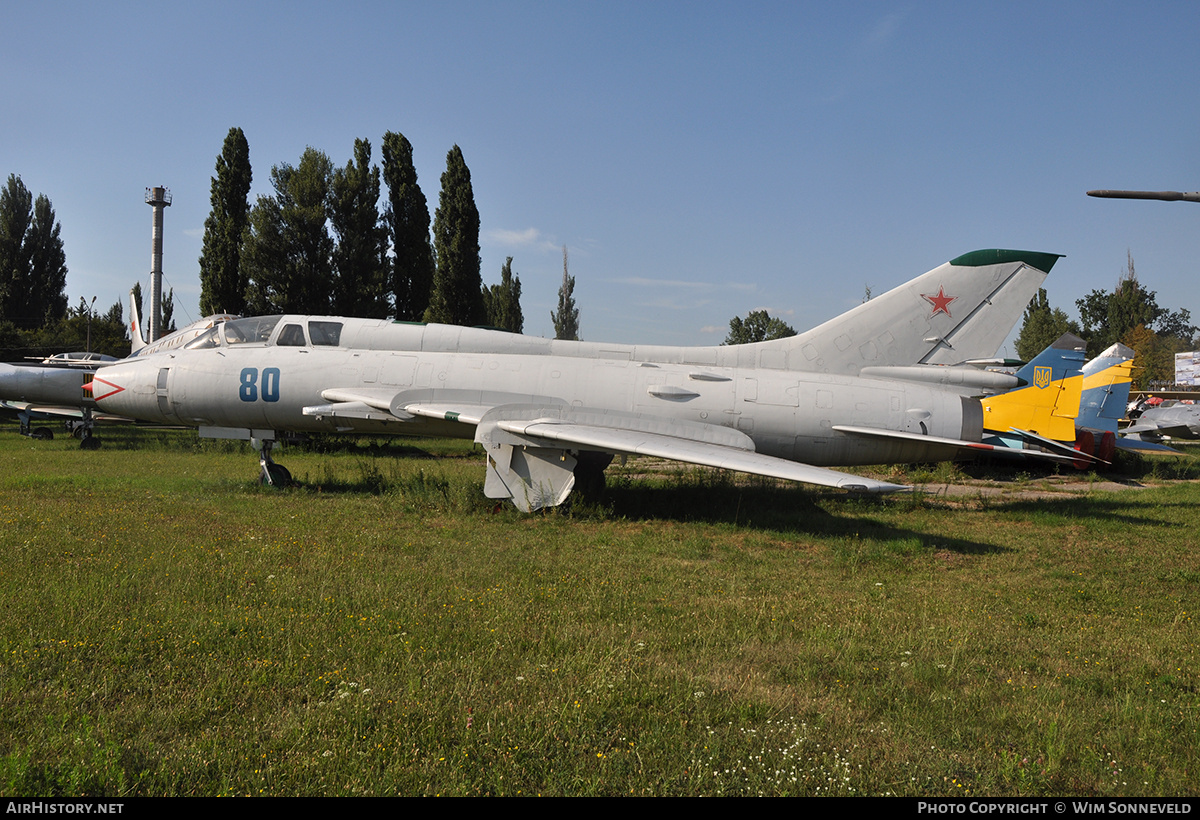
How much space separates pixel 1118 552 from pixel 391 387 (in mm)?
10915

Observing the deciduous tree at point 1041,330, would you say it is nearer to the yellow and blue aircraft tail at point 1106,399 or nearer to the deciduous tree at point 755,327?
the deciduous tree at point 755,327

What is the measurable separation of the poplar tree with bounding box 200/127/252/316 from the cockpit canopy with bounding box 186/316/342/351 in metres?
23.5

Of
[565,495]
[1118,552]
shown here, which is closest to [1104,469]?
[1118,552]

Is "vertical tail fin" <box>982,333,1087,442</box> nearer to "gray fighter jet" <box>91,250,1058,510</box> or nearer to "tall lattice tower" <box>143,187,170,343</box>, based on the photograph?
"gray fighter jet" <box>91,250,1058,510</box>

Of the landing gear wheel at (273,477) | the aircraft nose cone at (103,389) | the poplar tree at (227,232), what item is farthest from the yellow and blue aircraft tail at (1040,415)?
the poplar tree at (227,232)

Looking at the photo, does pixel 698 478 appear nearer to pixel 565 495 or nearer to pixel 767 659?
pixel 565 495

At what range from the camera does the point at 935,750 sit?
3.68 m

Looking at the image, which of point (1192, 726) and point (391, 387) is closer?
point (1192, 726)

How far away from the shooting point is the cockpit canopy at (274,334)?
12.5 metres

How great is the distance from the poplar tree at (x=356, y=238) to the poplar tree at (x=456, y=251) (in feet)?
9.73

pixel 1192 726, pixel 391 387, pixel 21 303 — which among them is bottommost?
pixel 1192 726

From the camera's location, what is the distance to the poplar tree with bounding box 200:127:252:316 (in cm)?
3356

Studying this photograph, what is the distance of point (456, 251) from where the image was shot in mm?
34875

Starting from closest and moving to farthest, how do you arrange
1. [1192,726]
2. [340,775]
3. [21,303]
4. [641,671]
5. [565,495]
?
[340,775] → [1192,726] → [641,671] → [565,495] → [21,303]
